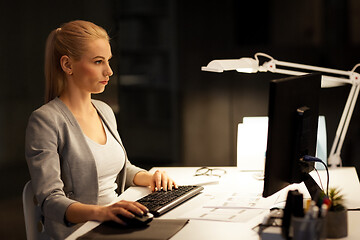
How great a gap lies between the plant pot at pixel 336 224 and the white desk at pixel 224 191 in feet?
0.15

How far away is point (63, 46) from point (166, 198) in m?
0.76

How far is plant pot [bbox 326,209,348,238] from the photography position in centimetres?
164

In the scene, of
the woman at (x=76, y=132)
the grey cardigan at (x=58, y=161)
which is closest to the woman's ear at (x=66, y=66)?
the woman at (x=76, y=132)

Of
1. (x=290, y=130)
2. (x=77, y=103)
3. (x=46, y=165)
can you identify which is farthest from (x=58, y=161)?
(x=290, y=130)

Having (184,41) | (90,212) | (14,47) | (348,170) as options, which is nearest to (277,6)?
(184,41)

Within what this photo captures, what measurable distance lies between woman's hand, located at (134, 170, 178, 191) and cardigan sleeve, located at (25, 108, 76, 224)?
0.42 meters

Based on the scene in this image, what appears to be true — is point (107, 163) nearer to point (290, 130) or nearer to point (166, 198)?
A: point (166, 198)

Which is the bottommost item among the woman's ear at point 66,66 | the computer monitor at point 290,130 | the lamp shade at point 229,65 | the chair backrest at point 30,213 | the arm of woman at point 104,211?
the chair backrest at point 30,213

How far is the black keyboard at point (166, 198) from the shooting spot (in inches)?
77.2

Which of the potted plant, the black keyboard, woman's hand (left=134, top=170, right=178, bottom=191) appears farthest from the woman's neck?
the potted plant

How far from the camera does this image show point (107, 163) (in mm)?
2324

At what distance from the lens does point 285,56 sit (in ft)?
11.3

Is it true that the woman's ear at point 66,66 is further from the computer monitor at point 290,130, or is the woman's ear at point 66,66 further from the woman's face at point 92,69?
the computer monitor at point 290,130

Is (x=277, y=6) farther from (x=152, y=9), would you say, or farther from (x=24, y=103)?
(x=24, y=103)
